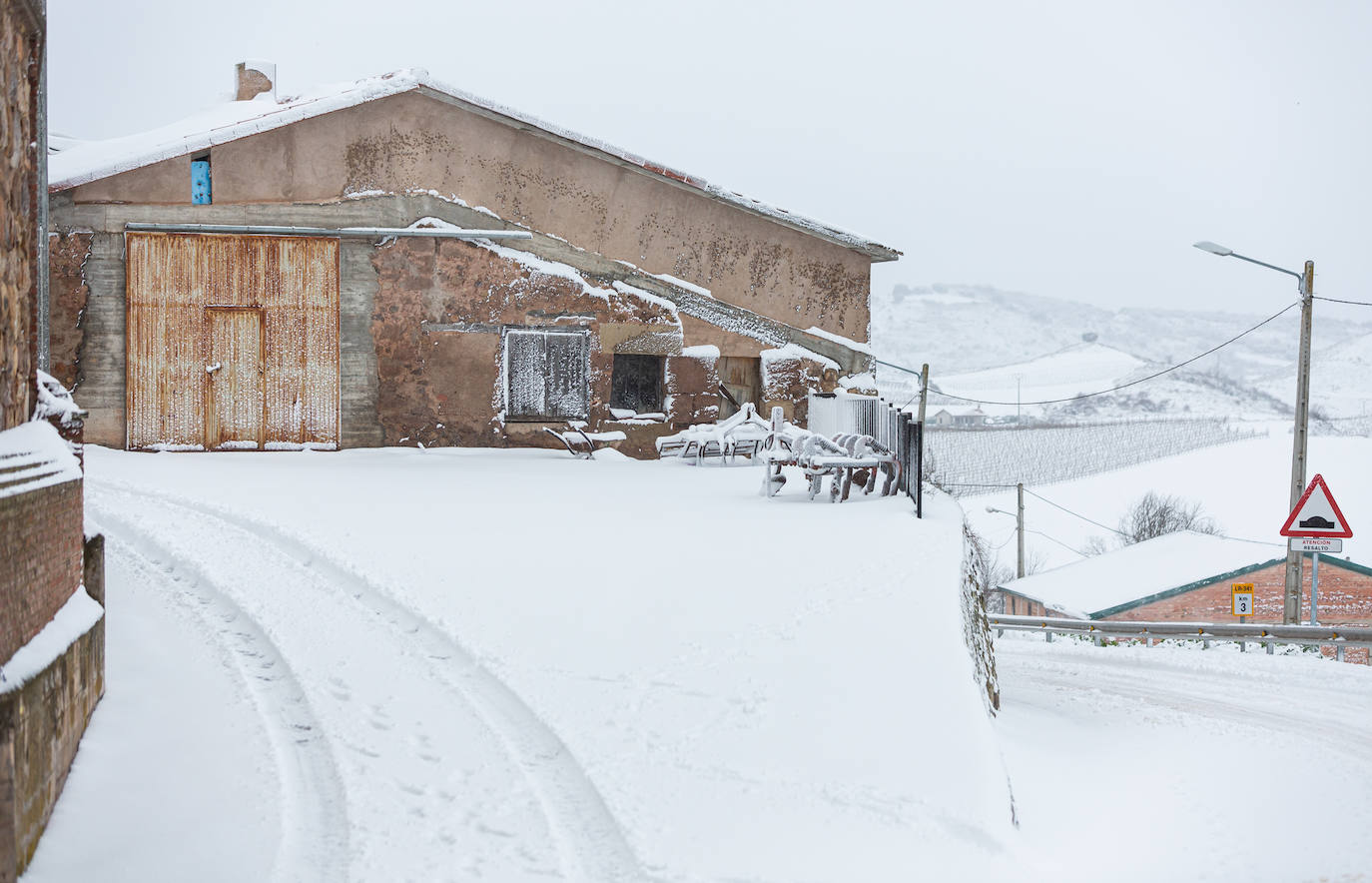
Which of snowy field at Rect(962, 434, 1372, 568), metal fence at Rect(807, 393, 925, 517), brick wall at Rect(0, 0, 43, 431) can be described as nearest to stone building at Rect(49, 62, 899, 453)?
metal fence at Rect(807, 393, 925, 517)

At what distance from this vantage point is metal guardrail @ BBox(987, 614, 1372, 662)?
1594 centimetres

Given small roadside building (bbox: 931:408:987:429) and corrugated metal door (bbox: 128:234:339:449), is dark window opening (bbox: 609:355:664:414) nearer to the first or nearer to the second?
corrugated metal door (bbox: 128:234:339:449)

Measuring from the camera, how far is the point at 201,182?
1628cm

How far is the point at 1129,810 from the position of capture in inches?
332

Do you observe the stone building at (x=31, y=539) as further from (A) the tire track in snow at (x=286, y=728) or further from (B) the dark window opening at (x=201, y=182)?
(B) the dark window opening at (x=201, y=182)

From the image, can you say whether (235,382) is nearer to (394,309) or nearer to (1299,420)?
(394,309)

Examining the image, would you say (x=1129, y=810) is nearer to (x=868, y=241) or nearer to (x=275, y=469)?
(x=275, y=469)

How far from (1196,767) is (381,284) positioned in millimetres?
11895

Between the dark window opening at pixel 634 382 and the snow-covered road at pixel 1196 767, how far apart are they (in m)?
7.58

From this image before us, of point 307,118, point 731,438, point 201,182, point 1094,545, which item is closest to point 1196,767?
point 731,438

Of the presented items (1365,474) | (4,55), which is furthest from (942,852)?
(1365,474)

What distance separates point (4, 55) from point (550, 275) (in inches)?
475

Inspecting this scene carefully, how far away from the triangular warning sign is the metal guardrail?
143 centimetres

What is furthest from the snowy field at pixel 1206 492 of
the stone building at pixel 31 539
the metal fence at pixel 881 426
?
the stone building at pixel 31 539
